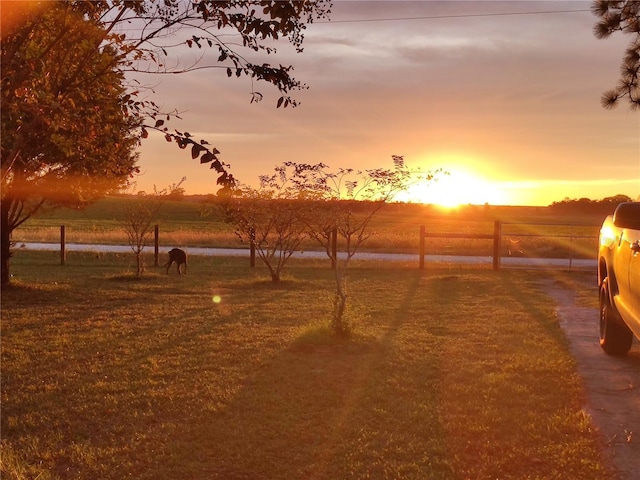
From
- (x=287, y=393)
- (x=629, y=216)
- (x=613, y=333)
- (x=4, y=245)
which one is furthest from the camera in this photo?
(x=4, y=245)

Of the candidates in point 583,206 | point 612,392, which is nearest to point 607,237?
point 612,392

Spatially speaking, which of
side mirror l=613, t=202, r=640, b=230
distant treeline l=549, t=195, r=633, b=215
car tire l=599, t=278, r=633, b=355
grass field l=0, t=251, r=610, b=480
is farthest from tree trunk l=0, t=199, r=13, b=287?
distant treeline l=549, t=195, r=633, b=215

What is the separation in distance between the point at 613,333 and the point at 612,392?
1796 mm

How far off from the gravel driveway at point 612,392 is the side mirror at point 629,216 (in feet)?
5.50

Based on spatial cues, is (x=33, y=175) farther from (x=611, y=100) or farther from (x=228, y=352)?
(x=611, y=100)

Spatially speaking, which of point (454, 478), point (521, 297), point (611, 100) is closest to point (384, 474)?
point (454, 478)

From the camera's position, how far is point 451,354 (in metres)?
8.38

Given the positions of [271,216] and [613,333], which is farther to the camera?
[271,216]

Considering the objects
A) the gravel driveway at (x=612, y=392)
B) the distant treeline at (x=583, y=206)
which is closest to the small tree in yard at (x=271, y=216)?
the gravel driveway at (x=612, y=392)

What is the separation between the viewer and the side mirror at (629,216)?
5.29 meters

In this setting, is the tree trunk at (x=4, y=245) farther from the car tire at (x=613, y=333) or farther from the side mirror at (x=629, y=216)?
the side mirror at (x=629, y=216)

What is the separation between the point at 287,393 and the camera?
656 centimetres

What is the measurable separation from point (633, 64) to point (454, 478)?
9603 millimetres

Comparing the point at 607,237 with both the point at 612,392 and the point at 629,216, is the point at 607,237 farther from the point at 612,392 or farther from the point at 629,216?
the point at 629,216
